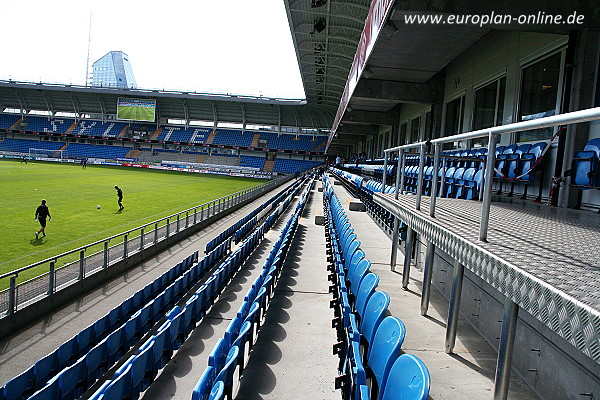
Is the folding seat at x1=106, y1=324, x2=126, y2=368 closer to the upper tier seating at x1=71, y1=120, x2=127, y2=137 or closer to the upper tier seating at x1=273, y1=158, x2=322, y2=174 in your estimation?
the upper tier seating at x1=273, y1=158, x2=322, y2=174

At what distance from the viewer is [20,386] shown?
12.7 feet

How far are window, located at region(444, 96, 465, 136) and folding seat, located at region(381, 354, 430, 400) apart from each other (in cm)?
1015

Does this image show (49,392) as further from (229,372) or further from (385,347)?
(385,347)

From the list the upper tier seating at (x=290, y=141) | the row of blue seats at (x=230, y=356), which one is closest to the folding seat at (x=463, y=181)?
the row of blue seats at (x=230, y=356)

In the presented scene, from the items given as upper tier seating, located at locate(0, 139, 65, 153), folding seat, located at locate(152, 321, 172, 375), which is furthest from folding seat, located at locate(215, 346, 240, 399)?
upper tier seating, located at locate(0, 139, 65, 153)

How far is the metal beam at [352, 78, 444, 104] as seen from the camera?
12648 millimetres

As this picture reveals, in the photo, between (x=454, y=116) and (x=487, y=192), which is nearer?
(x=487, y=192)

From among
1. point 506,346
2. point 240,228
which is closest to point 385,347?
point 506,346

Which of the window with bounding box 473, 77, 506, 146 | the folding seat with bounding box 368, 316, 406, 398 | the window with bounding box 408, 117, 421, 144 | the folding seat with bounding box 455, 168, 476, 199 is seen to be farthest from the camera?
the window with bounding box 408, 117, 421, 144

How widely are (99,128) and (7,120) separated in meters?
14.0

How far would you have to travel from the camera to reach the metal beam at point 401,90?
1265 cm

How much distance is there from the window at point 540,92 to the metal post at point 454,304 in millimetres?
4481

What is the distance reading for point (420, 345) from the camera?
4.04m

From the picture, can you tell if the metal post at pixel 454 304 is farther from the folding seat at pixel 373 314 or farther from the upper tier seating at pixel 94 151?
the upper tier seating at pixel 94 151
